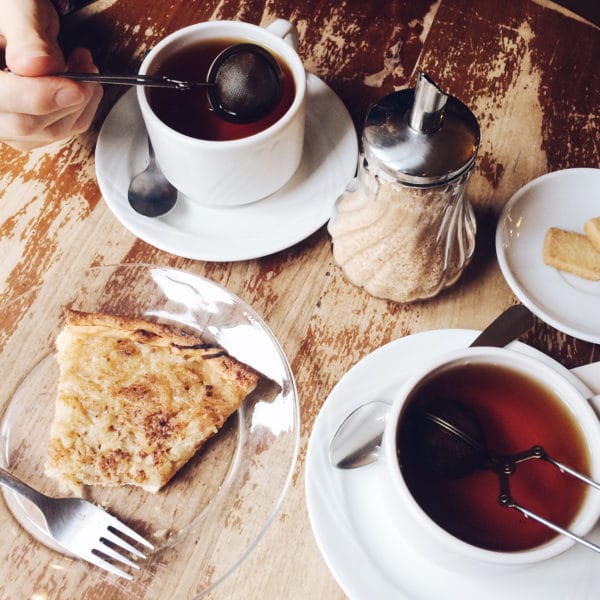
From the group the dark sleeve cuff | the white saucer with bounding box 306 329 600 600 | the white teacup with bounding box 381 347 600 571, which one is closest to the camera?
the white teacup with bounding box 381 347 600 571

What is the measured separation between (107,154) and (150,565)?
565mm

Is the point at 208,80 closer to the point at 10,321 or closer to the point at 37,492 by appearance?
the point at 10,321

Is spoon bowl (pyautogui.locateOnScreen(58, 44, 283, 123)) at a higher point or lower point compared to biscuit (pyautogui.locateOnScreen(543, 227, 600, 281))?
higher

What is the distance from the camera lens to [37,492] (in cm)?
72

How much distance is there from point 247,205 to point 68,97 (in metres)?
0.28

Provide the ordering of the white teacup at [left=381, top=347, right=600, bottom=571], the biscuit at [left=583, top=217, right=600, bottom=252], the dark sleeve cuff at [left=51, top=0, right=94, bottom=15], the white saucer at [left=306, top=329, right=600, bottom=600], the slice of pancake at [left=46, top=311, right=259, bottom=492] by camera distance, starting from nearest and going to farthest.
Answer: the white teacup at [left=381, top=347, right=600, bottom=571] < the white saucer at [left=306, top=329, right=600, bottom=600] < the slice of pancake at [left=46, top=311, right=259, bottom=492] < the biscuit at [left=583, top=217, right=600, bottom=252] < the dark sleeve cuff at [left=51, top=0, right=94, bottom=15]

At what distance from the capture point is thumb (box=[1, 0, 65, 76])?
81cm

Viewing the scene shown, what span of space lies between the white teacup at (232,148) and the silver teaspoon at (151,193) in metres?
0.02

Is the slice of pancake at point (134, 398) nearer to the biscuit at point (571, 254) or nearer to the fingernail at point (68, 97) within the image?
the fingernail at point (68, 97)

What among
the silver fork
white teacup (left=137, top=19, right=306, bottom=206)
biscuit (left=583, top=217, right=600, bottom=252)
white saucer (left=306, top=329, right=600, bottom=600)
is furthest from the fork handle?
biscuit (left=583, top=217, right=600, bottom=252)

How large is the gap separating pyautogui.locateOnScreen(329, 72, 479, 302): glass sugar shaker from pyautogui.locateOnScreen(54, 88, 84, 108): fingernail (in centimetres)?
38

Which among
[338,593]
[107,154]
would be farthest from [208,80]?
[338,593]

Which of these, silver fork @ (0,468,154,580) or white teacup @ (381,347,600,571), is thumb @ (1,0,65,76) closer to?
silver fork @ (0,468,154,580)

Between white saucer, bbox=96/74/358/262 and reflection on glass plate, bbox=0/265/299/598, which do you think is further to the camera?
white saucer, bbox=96/74/358/262
